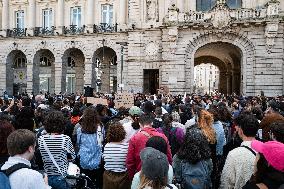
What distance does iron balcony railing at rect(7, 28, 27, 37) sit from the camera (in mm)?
42062

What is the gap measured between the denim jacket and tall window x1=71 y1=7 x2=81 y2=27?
119 feet

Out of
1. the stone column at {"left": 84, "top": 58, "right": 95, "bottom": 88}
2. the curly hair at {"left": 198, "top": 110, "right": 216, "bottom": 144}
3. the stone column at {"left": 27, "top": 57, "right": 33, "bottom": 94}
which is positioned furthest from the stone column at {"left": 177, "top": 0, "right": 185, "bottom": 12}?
the curly hair at {"left": 198, "top": 110, "right": 216, "bottom": 144}

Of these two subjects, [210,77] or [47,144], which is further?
[210,77]

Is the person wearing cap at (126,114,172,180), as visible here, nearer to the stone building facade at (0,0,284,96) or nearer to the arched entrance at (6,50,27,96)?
the stone building facade at (0,0,284,96)

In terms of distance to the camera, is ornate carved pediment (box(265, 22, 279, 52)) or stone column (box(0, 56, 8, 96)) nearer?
ornate carved pediment (box(265, 22, 279, 52))

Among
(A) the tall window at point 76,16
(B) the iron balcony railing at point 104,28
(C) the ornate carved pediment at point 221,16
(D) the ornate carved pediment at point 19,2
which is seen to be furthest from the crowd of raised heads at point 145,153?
(D) the ornate carved pediment at point 19,2

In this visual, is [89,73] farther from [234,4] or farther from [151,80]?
[234,4]

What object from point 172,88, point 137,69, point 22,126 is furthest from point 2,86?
point 22,126

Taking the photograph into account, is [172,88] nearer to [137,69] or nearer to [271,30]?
[137,69]

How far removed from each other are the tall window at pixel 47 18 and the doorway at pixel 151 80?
43.7 ft

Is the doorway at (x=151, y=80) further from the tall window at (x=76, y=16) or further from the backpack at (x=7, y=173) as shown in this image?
the backpack at (x=7, y=173)

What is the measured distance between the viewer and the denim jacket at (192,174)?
18.3 ft

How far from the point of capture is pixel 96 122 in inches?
296

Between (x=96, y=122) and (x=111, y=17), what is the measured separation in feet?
108
